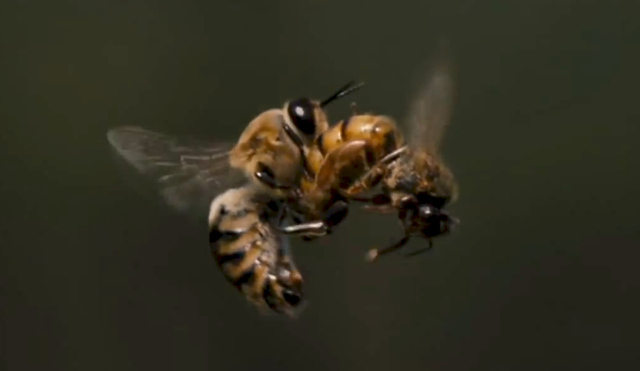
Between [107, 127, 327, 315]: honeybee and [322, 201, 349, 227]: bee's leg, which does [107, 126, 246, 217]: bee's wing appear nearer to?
[107, 127, 327, 315]: honeybee

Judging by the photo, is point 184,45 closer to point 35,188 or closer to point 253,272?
point 35,188

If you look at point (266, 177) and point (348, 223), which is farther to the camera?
point (348, 223)

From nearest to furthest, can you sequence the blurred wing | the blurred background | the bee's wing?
the blurred wing, the bee's wing, the blurred background

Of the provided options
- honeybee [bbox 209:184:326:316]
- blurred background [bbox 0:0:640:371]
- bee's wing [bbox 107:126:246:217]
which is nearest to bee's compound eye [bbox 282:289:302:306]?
honeybee [bbox 209:184:326:316]

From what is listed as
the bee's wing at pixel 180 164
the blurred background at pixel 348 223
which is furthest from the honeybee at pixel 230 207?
the blurred background at pixel 348 223

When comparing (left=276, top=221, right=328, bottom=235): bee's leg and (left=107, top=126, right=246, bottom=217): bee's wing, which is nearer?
(left=276, top=221, right=328, bottom=235): bee's leg

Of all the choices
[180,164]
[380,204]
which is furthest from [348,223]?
[380,204]

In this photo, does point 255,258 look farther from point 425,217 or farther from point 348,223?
point 348,223

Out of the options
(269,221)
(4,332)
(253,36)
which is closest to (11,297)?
(4,332)
